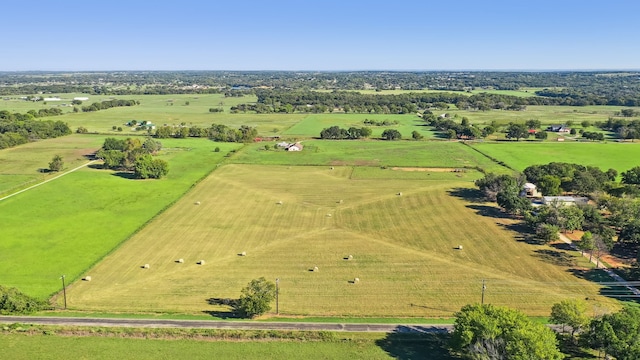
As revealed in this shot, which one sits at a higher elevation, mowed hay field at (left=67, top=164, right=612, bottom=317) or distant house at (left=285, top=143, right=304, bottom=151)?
distant house at (left=285, top=143, right=304, bottom=151)

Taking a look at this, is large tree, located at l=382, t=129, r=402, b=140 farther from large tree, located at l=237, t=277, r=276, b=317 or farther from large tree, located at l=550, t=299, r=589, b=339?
large tree, located at l=550, t=299, r=589, b=339

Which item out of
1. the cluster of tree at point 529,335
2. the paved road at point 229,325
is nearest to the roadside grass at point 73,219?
the paved road at point 229,325

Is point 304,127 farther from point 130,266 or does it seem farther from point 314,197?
point 130,266

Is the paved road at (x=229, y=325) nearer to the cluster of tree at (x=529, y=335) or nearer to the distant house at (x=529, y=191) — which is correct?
the cluster of tree at (x=529, y=335)

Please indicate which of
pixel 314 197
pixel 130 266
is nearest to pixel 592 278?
pixel 314 197

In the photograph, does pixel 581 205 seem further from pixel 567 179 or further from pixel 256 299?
pixel 256 299

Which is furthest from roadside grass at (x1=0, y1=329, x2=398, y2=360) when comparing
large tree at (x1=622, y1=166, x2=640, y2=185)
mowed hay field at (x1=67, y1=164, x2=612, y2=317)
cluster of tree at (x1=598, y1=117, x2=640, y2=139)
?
cluster of tree at (x1=598, y1=117, x2=640, y2=139)
